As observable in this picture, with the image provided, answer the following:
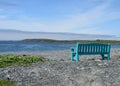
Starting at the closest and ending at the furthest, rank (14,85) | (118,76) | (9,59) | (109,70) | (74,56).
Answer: (14,85) → (118,76) → (109,70) → (9,59) → (74,56)

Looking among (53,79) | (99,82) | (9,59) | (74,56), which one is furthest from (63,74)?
→ (74,56)

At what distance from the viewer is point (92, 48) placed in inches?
742

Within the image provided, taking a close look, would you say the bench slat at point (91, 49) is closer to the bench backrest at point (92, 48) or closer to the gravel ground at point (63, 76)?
the bench backrest at point (92, 48)

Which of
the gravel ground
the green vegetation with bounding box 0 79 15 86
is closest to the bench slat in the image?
the gravel ground

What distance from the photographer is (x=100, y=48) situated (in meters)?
19.5

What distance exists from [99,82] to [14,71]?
3.40m

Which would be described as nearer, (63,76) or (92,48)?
(63,76)

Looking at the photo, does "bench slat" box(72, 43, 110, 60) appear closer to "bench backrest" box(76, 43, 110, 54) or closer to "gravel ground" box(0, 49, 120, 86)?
"bench backrest" box(76, 43, 110, 54)

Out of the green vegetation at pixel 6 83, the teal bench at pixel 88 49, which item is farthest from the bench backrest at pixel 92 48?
the green vegetation at pixel 6 83

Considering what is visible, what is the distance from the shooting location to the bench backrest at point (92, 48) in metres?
18.1

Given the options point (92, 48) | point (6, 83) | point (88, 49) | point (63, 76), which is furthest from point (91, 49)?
point (6, 83)

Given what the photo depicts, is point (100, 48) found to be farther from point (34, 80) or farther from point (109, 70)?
point (34, 80)

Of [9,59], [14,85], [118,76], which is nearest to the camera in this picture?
[14,85]

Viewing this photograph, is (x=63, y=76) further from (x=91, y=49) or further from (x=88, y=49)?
(x=91, y=49)
